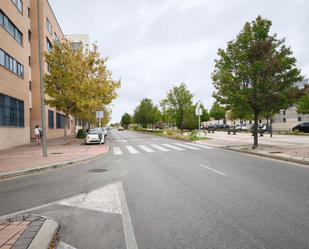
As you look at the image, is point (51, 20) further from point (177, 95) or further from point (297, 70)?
point (297, 70)

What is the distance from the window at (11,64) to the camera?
20.5 meters

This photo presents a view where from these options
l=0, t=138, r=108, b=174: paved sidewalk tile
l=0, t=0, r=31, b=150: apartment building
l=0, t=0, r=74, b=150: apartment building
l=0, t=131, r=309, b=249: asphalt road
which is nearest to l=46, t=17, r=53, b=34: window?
l=0, t=0, r=74, b=150: apartment building

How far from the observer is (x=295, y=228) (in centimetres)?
412

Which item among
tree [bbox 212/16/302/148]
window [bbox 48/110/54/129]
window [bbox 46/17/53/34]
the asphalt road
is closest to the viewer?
the asphalt road

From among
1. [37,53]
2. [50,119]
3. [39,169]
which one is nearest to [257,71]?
[39,169]

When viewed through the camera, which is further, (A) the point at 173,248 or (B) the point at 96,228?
(B) the point at 96,228

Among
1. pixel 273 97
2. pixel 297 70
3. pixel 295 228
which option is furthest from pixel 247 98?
pixel 295 228

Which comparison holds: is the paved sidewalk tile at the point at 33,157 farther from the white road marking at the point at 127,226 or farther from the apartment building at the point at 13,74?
the white road marking at the point at 127,226

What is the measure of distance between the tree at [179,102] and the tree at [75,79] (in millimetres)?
16089

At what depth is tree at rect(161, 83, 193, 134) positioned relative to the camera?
39094 millimetres

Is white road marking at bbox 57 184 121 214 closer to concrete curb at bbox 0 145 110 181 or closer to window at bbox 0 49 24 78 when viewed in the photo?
concrete curb at bbox 0 145 110 181

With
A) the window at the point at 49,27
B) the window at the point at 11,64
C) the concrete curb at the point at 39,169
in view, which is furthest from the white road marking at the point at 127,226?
the window at the point at 49,27

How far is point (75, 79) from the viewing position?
23094mm

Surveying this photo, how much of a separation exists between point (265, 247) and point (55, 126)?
3796 centimetres
